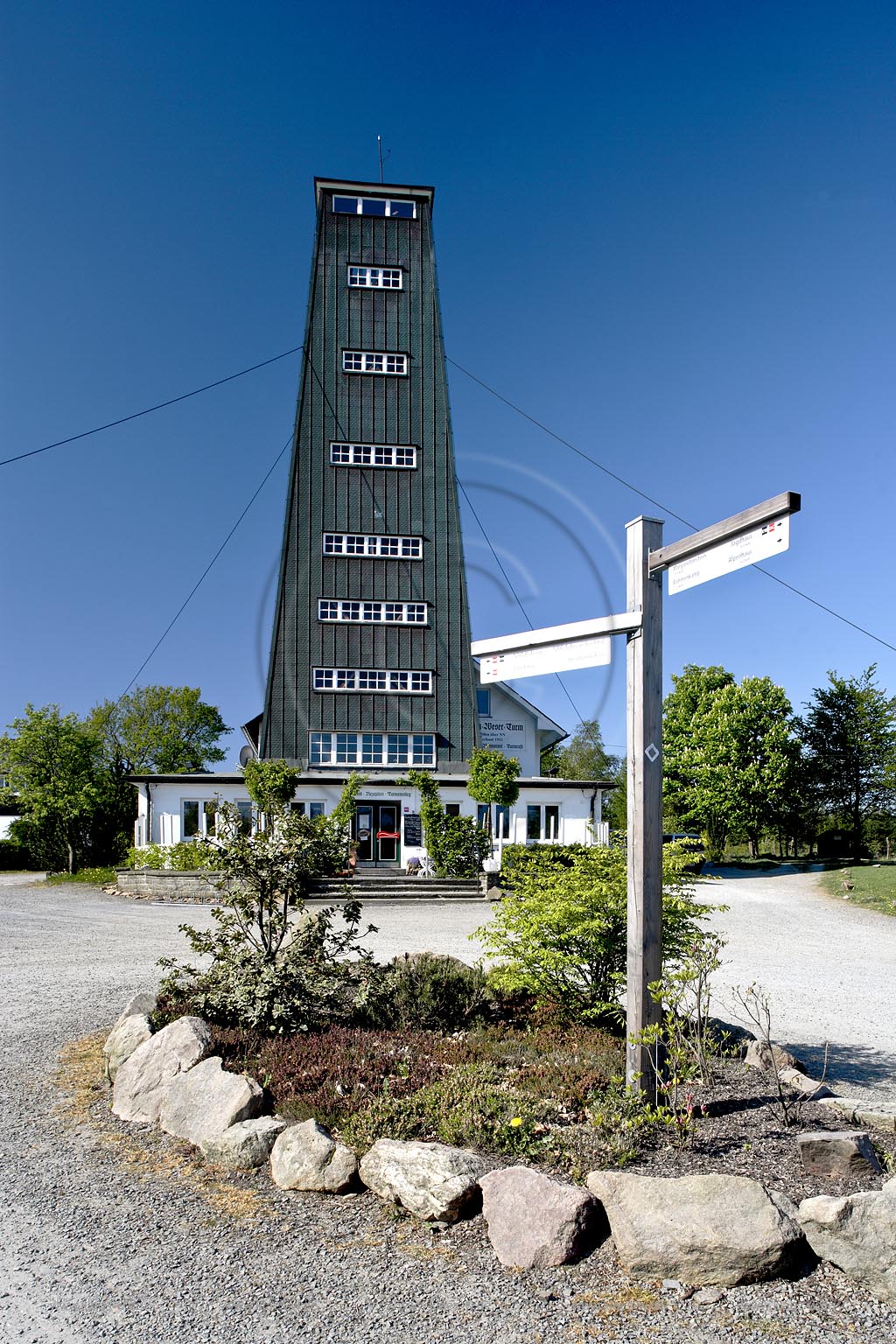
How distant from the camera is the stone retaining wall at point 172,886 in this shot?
2539 centimetres

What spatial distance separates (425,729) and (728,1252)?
28202mm

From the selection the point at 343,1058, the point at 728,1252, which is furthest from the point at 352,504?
the point at 728,1252

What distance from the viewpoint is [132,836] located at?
36.4m

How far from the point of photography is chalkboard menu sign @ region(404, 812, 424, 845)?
29906 millimetres

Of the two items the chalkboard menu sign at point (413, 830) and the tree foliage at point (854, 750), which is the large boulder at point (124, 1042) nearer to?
the chalkboard menu sign at point (413, 830)

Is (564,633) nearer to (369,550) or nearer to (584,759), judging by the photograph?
(369,550)

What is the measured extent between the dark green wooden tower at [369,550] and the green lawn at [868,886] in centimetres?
1313

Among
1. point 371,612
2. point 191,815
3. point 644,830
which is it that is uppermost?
point 371,612

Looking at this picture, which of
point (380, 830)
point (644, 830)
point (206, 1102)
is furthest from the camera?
point (380, 830)

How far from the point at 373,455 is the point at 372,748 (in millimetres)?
10831

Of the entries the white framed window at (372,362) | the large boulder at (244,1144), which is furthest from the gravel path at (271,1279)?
the white framed window at (372,362)

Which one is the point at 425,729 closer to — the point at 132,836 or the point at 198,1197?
the point at 132,836

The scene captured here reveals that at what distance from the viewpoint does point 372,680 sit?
32.3m

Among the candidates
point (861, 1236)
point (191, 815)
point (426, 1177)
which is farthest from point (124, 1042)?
point (191, 815)
